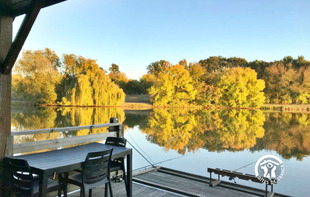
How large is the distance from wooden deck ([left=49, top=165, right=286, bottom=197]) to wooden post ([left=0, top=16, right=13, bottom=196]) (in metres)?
0.99

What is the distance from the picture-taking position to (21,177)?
6.98 feet

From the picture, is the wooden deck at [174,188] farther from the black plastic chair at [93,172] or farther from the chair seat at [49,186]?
the chair seat at [49,186]

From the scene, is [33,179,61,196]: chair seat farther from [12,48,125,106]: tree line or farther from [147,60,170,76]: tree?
[147,60,170,76]: tree

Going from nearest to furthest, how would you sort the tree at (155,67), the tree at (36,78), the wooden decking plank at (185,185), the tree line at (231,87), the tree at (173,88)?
1. the wooden decking plank at (185,185)
2. the tree at (36,78)
3. the tree line at (231,87)
4. the tree at (173,88)
5. the tree at (155,67)

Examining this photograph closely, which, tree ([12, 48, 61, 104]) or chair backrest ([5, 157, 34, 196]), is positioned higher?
Answer: tree ([12, 48, 61, 104])

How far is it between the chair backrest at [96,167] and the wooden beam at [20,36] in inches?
46.4

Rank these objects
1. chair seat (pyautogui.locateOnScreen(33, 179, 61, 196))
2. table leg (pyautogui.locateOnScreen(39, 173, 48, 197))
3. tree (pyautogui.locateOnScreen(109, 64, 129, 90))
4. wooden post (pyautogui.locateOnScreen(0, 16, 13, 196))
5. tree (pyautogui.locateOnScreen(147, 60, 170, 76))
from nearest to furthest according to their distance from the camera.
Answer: table leg (pyautogui.locateOnScreen(39, 173, 48, 197)) < chair seat (pyautogui.locateOnScreen(33, 179, 61, 196)) < wooden post (pyautogui.locateOnScreen(0, 16, 13, 196)) < tree (pyautogui.locateOnScreen(109, 64, 129, 90)) < tree (pyautogui.locateOnScreen(147, 60, 170, 76))

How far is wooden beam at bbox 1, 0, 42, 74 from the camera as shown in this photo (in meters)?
2.24

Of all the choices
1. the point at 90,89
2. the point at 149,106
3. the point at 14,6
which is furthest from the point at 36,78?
the point at 14,6

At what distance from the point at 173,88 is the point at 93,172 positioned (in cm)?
3298

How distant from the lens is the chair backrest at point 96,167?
92.8 inches

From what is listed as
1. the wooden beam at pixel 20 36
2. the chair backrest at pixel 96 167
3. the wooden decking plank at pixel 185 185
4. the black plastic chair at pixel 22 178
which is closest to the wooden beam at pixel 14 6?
the wooden beam at pixel 20 36

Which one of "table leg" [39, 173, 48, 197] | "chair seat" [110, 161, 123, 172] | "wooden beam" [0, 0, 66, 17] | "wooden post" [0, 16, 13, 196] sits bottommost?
"chair seat" [110, 161, 123, 172]

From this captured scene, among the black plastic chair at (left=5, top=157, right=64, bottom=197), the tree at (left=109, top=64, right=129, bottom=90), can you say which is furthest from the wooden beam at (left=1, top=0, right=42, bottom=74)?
the tree at (left=109, top=64, right=129, bottom=90)
